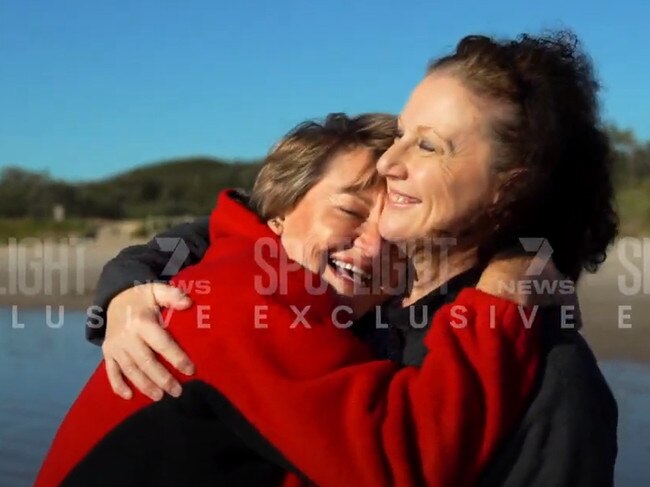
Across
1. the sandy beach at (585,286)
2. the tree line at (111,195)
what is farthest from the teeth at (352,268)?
the tree line at (111,195)

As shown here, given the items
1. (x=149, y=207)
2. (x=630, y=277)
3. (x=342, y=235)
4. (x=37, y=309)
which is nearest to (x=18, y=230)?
(x=149, y=207)

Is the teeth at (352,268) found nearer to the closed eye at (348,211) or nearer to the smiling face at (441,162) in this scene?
the closed eye at (348,211)

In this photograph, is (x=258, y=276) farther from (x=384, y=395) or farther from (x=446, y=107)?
(x=446, y=107)

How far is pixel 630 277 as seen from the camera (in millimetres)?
12516

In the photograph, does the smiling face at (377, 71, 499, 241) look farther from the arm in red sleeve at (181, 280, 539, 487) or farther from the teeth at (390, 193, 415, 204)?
the arm in red sleeve at (181, 280, 539, 487)

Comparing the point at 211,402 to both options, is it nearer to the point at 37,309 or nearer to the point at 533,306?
the point at 533,306

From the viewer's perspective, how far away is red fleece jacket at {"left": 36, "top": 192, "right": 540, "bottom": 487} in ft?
5.72

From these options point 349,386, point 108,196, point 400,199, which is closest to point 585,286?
point 400,199

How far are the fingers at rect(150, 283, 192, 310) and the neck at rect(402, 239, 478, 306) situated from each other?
1.46 feet

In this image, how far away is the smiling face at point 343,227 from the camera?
2.23 metres

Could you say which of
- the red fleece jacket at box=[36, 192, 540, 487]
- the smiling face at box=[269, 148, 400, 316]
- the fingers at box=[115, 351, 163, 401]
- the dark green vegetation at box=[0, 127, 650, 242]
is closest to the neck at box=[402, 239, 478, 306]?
the smiling face at box=[269, 148, 400, 316]

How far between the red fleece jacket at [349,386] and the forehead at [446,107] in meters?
0.29

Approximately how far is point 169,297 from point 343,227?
428 mm

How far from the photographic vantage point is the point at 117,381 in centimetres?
193
